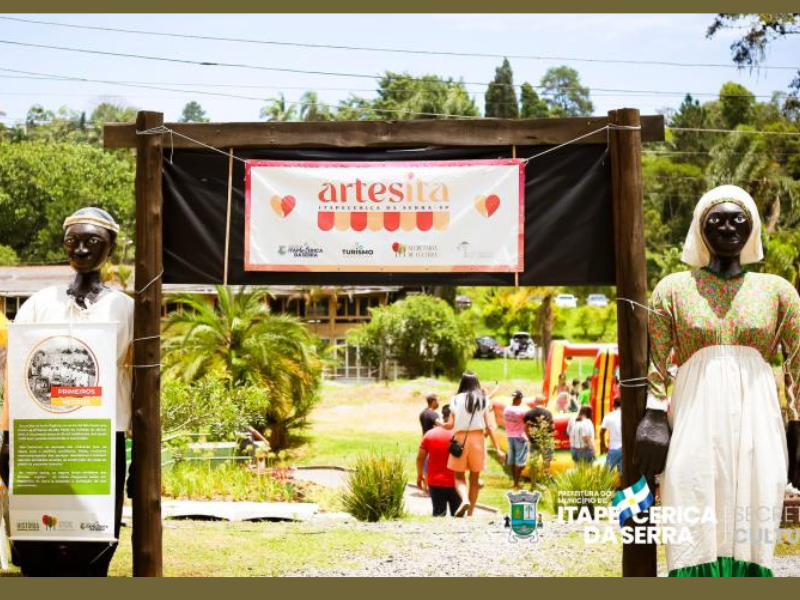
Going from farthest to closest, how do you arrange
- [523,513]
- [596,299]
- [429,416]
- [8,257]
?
[596,299]
[8,257]
[429,416]
[523,513]

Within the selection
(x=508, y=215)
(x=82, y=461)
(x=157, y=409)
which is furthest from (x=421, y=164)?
(x=82, y=461)

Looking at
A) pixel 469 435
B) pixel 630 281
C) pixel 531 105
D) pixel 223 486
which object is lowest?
pixel 223 486

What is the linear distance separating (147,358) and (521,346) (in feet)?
116

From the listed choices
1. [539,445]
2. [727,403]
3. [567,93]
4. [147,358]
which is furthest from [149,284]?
[567,93]

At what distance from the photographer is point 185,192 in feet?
22.8

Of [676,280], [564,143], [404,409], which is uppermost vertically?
[564,143]

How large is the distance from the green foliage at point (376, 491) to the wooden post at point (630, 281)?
4574 mm

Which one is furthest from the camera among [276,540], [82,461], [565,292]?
[565,292]

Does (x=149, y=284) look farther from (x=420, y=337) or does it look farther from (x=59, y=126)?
(x=59, y=126)

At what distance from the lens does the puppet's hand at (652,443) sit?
617 cm

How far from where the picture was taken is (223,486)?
44.9 ft

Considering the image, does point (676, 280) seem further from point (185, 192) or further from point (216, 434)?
point (216, 434)

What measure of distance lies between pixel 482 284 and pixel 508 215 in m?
0.46

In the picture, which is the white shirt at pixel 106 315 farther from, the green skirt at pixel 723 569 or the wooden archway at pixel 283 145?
the green skirt at pixel 723 569
